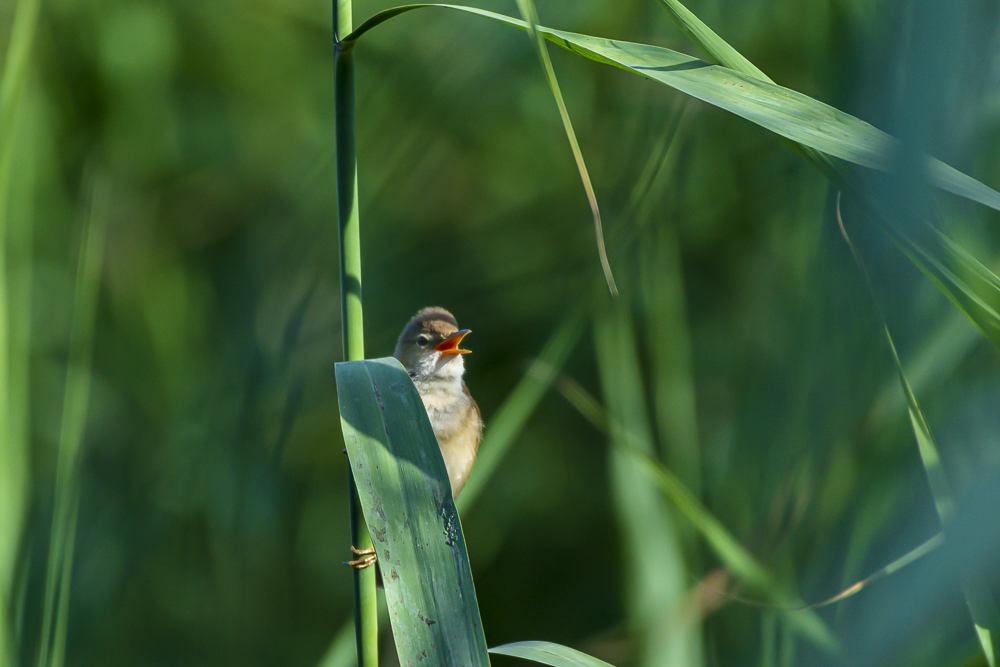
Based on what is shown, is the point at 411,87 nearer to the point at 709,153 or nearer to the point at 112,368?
the point at 709,153

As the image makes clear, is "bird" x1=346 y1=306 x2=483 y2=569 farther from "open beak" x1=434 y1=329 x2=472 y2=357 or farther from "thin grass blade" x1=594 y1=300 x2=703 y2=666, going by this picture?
"thin grass blade" x1=594 y1=300 x2=703 y2=666

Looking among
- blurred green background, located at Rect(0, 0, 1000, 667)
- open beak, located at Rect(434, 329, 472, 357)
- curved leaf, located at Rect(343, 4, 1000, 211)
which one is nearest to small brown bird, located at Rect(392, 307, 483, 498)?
open beak, located at Rect(434, 329, 472, 357)

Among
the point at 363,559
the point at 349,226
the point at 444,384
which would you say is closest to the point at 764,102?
the point at 349,226

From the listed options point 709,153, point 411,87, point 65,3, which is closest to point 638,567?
point 709,153

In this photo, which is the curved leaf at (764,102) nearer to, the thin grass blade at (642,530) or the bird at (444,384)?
the thin grass blade at (642,530)

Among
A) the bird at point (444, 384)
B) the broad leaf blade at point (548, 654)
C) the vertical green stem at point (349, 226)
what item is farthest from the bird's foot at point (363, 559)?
the bird at point (444, 384)

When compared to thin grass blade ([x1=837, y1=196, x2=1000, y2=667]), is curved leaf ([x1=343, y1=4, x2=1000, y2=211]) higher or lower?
higher
